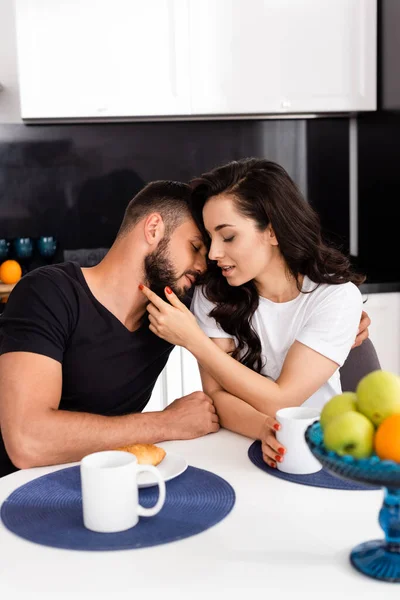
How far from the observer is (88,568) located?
0.95 metres

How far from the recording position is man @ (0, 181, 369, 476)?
146cm

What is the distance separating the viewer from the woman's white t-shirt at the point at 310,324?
173cm

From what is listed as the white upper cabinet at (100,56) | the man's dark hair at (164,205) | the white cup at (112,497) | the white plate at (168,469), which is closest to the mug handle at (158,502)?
the white cup at (112,497)

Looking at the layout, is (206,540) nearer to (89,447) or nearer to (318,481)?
(318,481)

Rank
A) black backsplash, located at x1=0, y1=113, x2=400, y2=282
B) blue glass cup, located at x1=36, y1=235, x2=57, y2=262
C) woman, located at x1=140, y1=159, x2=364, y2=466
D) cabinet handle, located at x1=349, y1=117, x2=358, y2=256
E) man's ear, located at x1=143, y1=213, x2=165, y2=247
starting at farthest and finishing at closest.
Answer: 1. cabinet handle, located at x1=349, y1=117, x2=358, y2=256
2. black backsplash, located at x1=0, y1=113, x2=400, y2=282
3. blue glass cup, located at x1=36, y1=235, x2=57, y2=262
4. man's ear, located at x1=143, y1=213, x2=165, y2=247
5. woman, located at x1=140, y1=159, x2=364, y2=466

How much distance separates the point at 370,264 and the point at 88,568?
3084 millimetres

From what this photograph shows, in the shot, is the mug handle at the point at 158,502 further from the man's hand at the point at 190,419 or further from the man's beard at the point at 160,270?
the man's beard at the point at 160,270

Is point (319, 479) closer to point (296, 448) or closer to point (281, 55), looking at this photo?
point (296, 448)

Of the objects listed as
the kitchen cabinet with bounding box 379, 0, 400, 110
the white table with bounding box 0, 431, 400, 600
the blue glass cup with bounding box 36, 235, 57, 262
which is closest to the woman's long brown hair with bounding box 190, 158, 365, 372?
the white table with bounding box 0, 431, 400, 600

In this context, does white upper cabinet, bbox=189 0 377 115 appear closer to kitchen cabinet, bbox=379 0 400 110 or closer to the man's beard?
kitchen cabinet, bbox=379 0 400 110

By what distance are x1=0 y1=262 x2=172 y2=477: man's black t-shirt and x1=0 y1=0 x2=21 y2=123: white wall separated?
1993 millimetres

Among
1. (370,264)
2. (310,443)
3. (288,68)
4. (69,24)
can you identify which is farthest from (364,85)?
(310,443)

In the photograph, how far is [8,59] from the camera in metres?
3.46

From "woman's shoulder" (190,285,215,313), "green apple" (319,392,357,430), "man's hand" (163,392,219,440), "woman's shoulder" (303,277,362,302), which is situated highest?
"green apple" (319,392,357,430)
